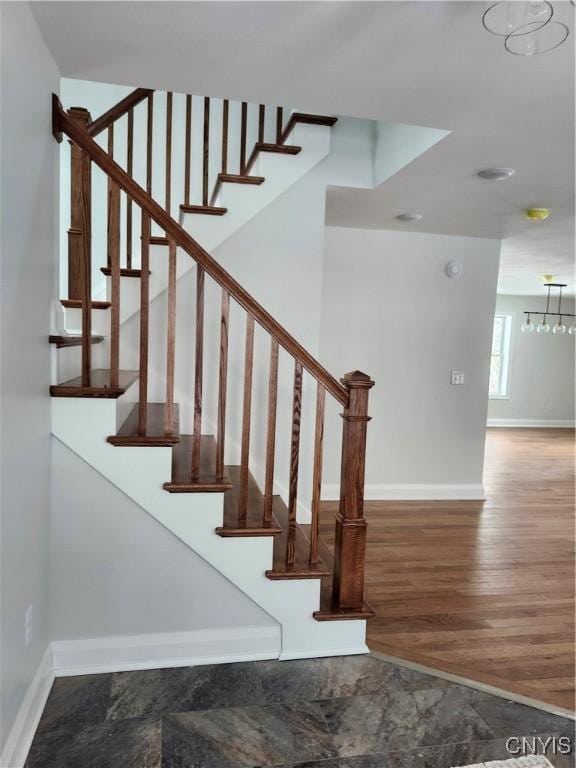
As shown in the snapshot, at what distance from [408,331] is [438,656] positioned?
2.74 m

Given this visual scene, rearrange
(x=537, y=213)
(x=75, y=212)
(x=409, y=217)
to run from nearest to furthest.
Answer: (x=75, y=212)
(x=537, y=213)
(x=409, y=217)

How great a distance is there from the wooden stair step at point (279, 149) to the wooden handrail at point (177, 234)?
117cm

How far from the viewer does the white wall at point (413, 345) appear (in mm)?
4285

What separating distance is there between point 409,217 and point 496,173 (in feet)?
3.35

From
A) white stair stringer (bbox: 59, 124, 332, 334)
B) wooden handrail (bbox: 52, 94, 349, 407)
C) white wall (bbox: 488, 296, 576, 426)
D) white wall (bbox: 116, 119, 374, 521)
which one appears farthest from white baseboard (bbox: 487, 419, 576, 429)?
wooden handrail (bbox: 52, 94, 349, 407)

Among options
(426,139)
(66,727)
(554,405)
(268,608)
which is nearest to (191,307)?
(426,139)

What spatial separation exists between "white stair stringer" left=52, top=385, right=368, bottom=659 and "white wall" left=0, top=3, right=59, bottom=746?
0.50ft

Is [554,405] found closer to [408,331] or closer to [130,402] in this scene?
[408,331]

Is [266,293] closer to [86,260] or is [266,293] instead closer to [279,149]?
[279,149]

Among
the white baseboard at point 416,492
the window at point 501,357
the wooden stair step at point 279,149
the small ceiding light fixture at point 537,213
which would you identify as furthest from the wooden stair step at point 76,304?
the window at point 501,357

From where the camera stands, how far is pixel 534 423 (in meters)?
9.20

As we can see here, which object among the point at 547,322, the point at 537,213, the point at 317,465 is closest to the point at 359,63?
the point at 317,465

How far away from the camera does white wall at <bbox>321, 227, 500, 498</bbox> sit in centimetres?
429

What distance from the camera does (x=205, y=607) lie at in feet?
7.13
